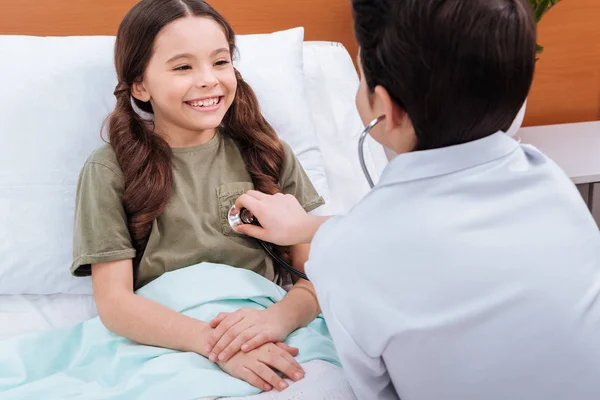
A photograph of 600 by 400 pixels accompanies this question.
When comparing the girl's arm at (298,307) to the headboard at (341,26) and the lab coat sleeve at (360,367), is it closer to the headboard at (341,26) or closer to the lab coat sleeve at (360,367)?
the lab coat sleeve at (360,367)

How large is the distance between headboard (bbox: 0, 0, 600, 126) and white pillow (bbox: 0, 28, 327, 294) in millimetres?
281

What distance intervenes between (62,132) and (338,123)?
66 centimetres

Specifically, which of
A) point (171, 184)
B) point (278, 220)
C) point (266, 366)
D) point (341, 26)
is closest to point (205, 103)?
point (171, 184)

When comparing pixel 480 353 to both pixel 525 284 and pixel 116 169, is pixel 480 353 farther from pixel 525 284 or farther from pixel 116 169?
pixel 116 169

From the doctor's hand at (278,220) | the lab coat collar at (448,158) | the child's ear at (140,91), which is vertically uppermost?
the lab coat collar at (448,158)

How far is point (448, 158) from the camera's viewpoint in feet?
2.74

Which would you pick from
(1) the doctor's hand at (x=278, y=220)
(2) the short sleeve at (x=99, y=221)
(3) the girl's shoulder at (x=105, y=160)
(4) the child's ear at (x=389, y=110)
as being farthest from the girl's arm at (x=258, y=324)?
(4) the child's ear at (x=389, y=110)

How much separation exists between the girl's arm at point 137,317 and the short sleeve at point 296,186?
342mm

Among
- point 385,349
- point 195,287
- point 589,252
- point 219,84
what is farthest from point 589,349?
point 219,84

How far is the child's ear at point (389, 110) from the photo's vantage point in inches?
34.3

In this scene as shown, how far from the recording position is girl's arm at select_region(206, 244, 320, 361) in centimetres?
116

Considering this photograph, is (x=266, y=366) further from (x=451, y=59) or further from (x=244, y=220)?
(x=451, y=59)

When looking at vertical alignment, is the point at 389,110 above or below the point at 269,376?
above

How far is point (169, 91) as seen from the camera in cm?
132
